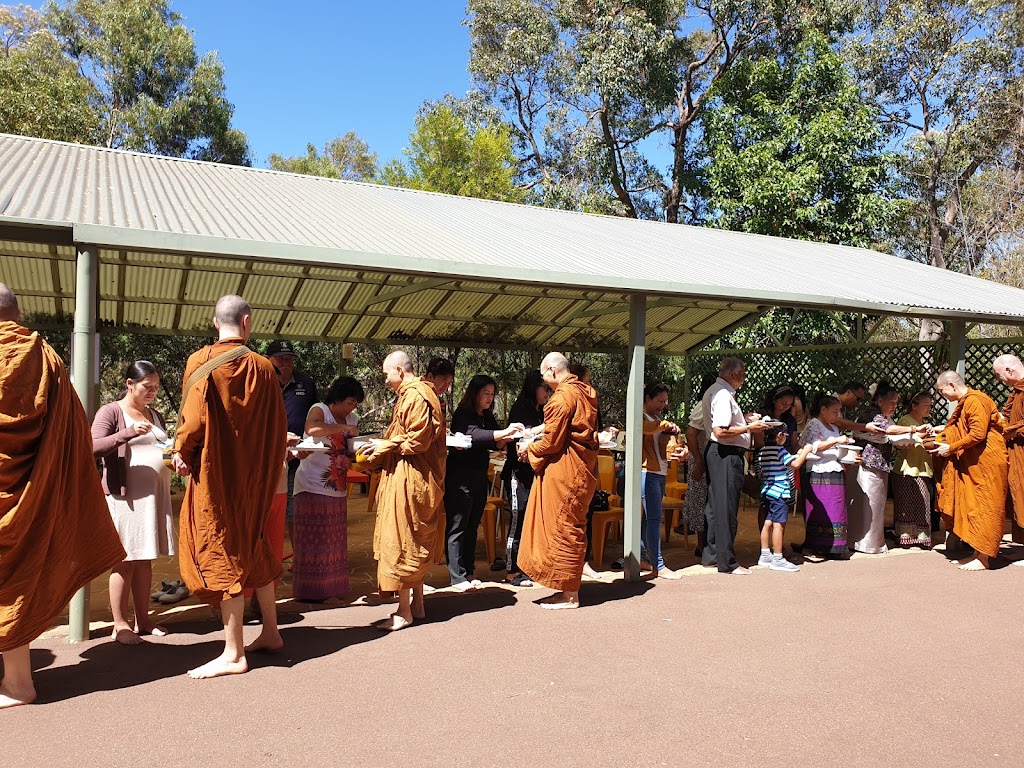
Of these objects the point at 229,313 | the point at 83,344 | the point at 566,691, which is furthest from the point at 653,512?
the point at 83,344

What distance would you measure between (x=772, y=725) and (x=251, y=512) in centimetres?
266

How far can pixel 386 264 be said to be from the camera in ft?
16.8

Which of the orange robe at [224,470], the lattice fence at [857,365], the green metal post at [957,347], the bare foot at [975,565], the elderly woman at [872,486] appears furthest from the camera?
the lattice fence at [857,365]

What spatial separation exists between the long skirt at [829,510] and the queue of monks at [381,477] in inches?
0.8

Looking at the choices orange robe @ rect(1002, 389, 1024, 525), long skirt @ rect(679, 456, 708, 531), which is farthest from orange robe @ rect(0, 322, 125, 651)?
orange robe @ rect(1002, 389, 1024, 525)

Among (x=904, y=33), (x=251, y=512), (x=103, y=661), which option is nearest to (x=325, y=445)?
(x=251, y=512)

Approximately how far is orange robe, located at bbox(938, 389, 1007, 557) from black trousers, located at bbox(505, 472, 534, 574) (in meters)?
3.70

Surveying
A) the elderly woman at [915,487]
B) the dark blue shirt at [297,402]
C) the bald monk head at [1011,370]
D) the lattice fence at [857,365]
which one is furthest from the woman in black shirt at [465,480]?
the bald monk head at [1011,370]

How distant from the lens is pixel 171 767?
120 inches

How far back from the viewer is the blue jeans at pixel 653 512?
656cm

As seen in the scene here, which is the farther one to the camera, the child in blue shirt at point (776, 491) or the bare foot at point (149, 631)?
the child in blue shirt at point (776, 491)

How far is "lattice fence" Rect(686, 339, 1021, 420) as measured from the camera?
8.83 meters

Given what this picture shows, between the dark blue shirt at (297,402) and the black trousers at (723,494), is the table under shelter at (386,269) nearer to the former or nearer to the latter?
the black trousers at (723,494)

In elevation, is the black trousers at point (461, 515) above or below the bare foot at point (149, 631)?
above
